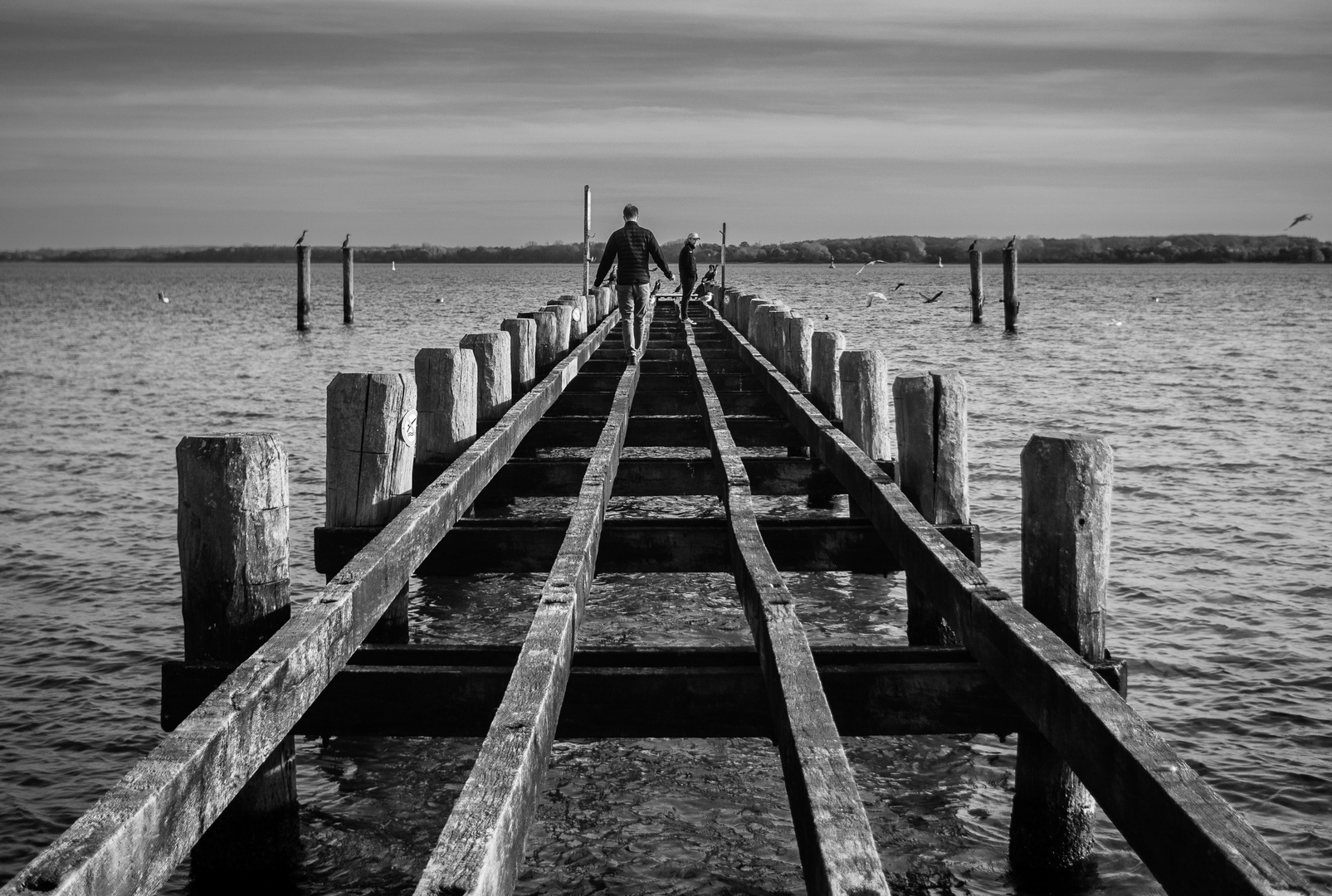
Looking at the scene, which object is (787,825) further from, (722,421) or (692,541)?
(722,421)

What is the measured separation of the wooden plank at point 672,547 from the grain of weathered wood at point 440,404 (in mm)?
1545

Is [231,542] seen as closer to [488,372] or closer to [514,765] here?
[514,765]

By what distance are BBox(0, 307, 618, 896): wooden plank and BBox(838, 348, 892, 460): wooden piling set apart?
13.1 ft

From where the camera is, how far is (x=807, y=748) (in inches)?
106

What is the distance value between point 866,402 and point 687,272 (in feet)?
49.9

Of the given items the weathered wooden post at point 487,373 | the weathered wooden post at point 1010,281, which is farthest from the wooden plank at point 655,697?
the weathered wooden post at point 1010,281

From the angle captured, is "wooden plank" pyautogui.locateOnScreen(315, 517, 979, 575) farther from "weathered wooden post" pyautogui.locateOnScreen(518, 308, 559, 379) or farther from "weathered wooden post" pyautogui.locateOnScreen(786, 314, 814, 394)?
"weathered wooden post" pyautogui.locateOnScreen(518, 308, 559, 379)

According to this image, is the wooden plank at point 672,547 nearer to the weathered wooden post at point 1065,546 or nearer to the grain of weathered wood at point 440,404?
the weathered wooden post at point 1065,546

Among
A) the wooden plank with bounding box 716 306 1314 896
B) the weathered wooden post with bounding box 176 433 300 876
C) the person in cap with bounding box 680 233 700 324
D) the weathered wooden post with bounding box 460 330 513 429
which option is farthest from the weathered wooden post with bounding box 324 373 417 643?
the person in cap with bounding box 680 233 700 324

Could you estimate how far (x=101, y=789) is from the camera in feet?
19.3

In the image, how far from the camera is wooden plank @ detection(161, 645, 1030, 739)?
3734mm

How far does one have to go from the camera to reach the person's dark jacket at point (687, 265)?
2271 centimetres

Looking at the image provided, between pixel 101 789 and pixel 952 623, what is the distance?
4.39 m

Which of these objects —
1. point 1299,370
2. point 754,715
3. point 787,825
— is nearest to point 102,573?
point 787,825
